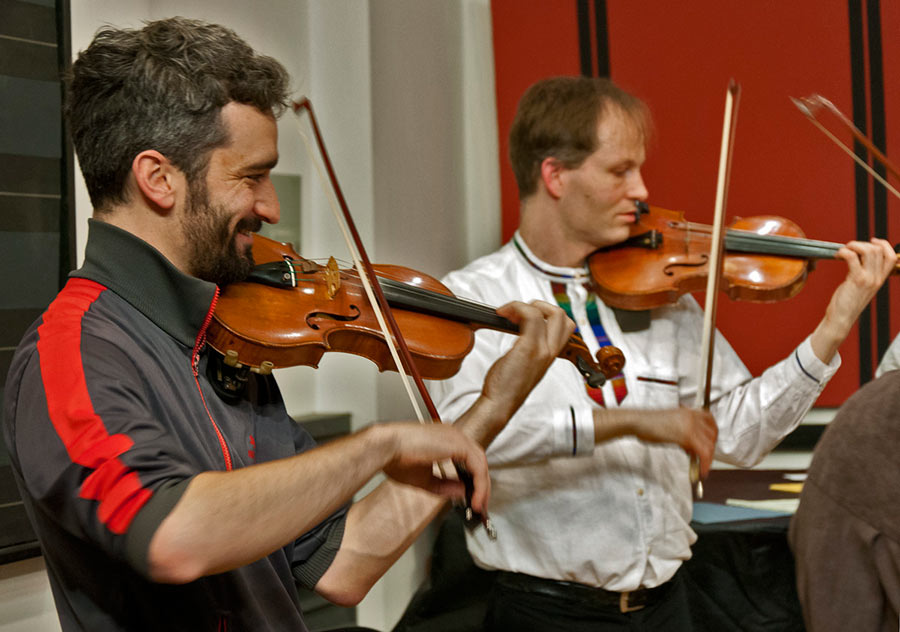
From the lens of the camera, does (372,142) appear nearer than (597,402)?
No

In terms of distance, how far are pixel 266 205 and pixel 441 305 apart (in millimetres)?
369

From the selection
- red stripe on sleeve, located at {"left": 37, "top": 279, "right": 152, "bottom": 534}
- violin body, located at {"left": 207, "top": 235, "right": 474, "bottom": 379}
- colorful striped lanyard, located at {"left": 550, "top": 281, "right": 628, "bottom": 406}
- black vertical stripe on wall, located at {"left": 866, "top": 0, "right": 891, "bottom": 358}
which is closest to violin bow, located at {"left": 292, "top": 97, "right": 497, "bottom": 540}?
violin body, located at {"left": 207, "top": 235, "right": 474, "bottom": 379}

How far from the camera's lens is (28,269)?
1.51 metres

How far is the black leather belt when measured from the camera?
1645 mm

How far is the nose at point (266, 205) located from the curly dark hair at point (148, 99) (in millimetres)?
85

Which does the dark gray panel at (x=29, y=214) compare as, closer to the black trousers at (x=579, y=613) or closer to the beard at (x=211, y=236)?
the beard at (x=211, y=236)

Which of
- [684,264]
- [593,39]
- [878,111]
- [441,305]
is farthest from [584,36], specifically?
[441,305]

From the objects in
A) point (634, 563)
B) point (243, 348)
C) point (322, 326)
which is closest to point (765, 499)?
point (634, 563)

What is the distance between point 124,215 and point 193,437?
0.30 m

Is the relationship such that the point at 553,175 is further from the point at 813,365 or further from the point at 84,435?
the point at 84,435

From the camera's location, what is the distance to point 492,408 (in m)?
1.36

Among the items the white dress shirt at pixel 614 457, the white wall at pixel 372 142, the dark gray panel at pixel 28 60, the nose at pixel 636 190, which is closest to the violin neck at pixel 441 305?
the white dress shirt at pixel 614 457

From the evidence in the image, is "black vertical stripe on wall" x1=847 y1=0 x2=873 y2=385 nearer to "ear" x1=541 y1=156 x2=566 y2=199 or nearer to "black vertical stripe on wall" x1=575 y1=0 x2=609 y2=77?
"black vertical stripe on wall" x1=575 y1=0 x2=609 y2=77

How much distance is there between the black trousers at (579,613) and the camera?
64.7 inches
